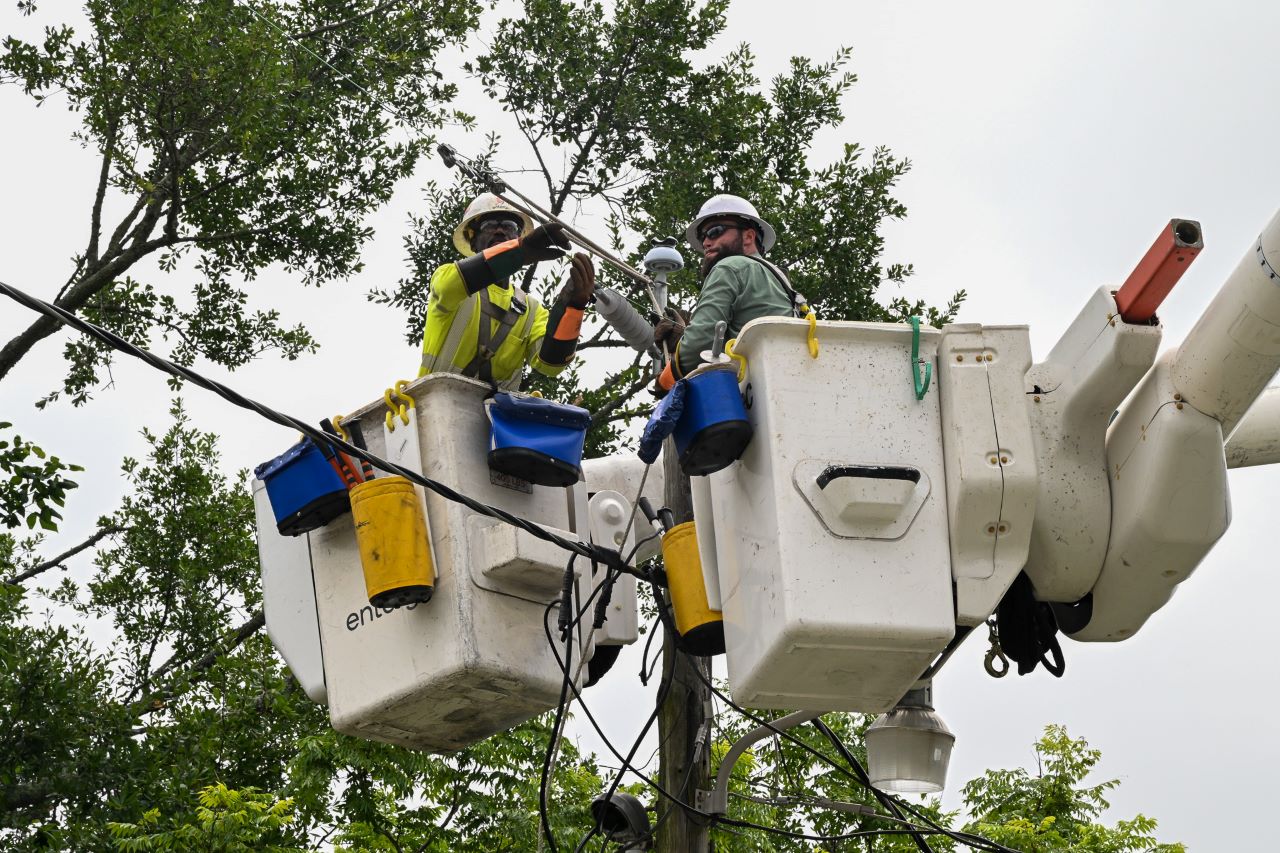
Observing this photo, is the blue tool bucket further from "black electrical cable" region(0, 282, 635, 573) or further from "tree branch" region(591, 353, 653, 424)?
"tree branch" region(591, 353, 653, 424)

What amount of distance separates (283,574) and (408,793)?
4.03 meters

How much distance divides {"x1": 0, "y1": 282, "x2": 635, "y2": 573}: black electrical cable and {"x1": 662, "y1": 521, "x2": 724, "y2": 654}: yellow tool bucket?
257 mm

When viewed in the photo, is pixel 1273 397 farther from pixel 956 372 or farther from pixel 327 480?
pixel 327 480

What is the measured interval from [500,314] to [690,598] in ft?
6.01

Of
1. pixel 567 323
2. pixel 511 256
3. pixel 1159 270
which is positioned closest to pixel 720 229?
pixel 567 323

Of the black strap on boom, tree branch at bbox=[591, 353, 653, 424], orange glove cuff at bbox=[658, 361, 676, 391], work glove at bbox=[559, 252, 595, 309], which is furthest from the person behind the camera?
tree branch at bbox=[591, 353, 653, 424]

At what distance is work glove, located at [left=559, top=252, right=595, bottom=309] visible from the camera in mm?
8695

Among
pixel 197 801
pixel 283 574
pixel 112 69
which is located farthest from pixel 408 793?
pixel 112 69

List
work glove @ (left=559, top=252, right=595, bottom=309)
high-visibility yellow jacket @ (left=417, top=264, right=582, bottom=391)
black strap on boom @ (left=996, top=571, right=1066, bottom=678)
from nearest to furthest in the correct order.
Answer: black strap on boom @ (left=996, top=571, right=1066, bottom=678)
work glove @ (left=559, top=252, right=595, bottom=309)
high-visibility yellow jacket @ (left=417, top=264, right=582, bottom=391)

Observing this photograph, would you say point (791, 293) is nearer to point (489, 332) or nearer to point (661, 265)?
point (661, 265)

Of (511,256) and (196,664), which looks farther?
(196,664)

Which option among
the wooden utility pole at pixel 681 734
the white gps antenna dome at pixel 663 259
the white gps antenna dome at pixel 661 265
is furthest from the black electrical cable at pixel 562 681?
the white gps antenna dome at pixel 663 259

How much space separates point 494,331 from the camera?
9.02 meters

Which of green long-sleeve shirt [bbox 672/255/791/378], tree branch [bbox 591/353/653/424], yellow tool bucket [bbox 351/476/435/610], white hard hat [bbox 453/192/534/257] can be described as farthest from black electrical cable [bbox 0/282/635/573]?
tree branch [bbox 591/353/653/424]
